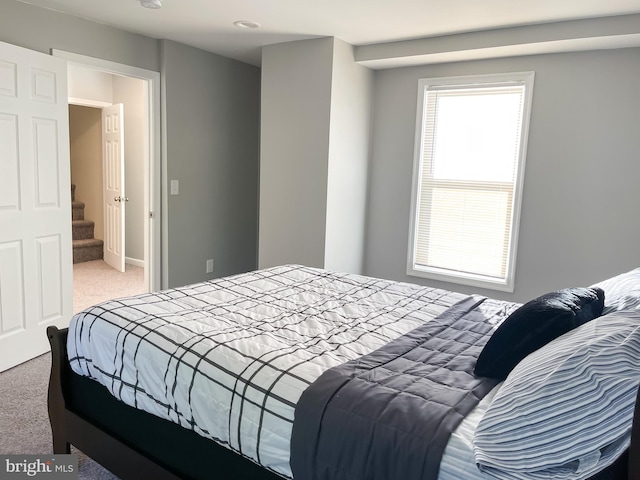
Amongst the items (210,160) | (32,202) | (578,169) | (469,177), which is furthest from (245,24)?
(578,169)

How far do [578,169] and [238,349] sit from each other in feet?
9.58

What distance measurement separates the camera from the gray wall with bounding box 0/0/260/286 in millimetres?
3691

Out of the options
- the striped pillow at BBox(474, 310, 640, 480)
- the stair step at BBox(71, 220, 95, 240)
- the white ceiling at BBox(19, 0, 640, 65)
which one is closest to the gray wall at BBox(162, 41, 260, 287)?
the white ceiling at BBox(19, 0, 640, 65)

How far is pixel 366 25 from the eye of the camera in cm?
333

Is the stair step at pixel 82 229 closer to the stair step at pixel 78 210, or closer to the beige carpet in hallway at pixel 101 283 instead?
the stair step at pixel 78 210

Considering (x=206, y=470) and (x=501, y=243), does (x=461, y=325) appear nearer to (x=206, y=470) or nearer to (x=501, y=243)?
(x=206, y=470)

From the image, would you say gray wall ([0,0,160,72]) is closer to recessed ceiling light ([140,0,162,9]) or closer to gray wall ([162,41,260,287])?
gray wall ([162,41,260,287])

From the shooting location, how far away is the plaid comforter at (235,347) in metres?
1.44

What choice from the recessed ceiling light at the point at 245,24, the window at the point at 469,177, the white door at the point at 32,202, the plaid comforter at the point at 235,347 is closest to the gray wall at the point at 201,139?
the white door at the point at 32,202

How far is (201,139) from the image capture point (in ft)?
14.5

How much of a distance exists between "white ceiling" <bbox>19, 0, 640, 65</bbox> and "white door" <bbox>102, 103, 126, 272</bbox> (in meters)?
2.07

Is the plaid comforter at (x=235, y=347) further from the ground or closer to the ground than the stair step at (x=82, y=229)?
further from the ground

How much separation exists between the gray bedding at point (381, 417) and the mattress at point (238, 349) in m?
0.05

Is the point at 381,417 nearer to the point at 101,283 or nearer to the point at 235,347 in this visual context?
the point at 235,347
